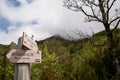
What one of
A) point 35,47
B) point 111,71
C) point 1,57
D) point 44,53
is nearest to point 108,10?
point 111,71

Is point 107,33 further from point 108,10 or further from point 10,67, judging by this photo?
point 10,67

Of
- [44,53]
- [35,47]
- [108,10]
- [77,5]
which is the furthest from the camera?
[44,53]

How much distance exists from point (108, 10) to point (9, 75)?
70.7 feet

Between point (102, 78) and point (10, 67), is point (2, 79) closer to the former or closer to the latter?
point (10, 67)

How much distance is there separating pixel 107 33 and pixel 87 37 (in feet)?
3.38

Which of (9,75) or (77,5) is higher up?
(77,5)

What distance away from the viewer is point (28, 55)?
21.2ft

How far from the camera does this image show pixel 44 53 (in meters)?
48.8

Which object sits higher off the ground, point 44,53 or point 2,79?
point 44,53

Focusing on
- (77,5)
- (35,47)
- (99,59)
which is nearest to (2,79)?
(99,59)

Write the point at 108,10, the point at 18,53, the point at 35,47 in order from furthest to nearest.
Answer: the point at 108,10 < the point at 35,47 < the point at 18,53

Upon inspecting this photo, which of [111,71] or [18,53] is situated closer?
[18,53]

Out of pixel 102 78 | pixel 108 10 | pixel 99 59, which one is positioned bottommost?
pixel 102 78

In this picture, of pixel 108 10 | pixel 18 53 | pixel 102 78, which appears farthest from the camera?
pixel 102 78
